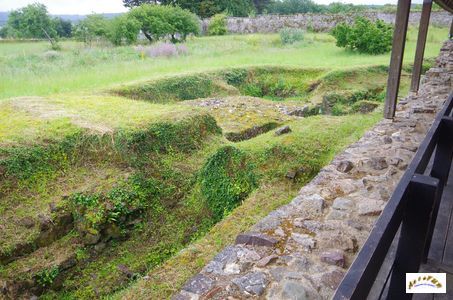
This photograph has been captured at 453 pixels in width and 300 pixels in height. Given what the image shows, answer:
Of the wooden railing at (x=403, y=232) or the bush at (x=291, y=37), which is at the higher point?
the bush at (x=291, y=37)

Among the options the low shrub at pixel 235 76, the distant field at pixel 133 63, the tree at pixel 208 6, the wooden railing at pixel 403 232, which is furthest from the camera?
the tree at pixel 208 6

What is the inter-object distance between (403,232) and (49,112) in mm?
6493

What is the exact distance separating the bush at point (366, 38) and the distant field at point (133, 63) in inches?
20.3

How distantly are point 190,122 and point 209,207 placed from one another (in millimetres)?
1766

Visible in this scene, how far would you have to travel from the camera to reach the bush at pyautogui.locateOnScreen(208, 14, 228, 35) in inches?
1133

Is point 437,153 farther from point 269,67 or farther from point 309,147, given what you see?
point 269,67

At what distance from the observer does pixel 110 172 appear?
5.54m

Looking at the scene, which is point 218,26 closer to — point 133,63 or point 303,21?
point 303,21

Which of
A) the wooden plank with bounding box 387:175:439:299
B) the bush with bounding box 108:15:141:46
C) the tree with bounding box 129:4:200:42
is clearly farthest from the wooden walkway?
the tree with bounding box 129:4:200:42

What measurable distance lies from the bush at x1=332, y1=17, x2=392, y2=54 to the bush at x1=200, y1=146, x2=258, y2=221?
12.1 meters

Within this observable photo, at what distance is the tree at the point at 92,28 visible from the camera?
20562mm

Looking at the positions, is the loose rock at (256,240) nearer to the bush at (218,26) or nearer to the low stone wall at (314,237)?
the low stone wall at (314,237)

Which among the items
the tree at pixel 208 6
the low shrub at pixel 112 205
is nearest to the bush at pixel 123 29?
the tree at pixel 208 6

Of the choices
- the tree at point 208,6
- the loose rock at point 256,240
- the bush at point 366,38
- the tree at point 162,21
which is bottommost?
the loose rock at point 256,240
